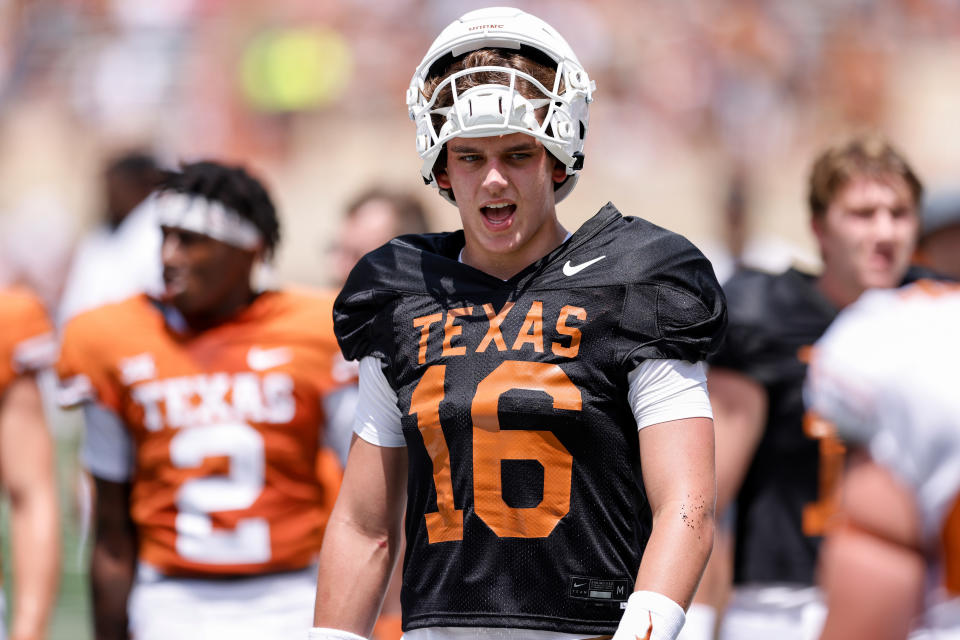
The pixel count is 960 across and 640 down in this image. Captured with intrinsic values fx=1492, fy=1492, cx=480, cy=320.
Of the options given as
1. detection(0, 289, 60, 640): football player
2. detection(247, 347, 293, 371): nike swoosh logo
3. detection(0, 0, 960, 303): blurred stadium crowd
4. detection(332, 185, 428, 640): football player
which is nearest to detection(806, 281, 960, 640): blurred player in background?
detection(247, 347, 293, 371): nike swoosh logo

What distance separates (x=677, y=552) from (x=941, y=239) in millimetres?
2972

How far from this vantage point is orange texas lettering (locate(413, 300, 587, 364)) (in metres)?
2.77

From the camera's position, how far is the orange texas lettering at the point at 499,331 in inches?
109

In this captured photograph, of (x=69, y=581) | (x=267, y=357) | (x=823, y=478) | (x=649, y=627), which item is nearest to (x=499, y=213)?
(x=649, y=627)

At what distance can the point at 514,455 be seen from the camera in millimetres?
2729

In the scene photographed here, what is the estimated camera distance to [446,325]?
2.87 meters

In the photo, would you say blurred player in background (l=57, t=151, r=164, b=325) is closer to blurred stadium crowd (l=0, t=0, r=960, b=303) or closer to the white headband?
the white headband

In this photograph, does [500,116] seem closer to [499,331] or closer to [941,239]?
[499,331]

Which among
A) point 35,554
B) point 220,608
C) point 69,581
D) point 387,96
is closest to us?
point 220,608

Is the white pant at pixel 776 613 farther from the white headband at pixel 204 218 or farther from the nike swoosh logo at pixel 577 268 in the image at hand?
the nike swoosh logo at pixel 577 268

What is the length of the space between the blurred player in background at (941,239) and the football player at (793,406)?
1.70 ft

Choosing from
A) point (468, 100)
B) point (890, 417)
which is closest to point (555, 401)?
point (468, 100)

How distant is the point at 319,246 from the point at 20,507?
1266cm

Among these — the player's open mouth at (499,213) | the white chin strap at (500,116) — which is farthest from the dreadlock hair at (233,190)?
the player's open mouth at (499,213)
